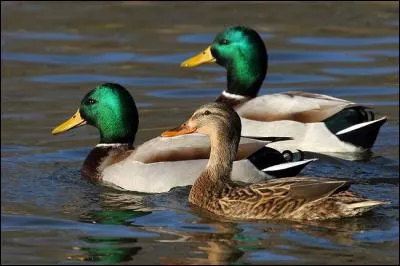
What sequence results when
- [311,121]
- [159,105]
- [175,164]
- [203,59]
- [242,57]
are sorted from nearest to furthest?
1. [175,164]
2. [311,121]
3. [242,57]
4. [203,59]
5. [159,105]

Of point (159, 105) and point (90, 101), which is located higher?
point (90, 101)

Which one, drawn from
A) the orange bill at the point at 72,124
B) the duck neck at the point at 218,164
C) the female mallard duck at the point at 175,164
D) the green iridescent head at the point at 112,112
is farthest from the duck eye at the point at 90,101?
the duck neck at the point at 218,164

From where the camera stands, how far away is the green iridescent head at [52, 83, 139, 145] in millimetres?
13211

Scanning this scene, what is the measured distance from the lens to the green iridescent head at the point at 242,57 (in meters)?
15.0

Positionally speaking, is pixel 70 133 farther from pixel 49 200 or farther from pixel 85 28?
pixel 85 28

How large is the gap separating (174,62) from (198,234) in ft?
26.5

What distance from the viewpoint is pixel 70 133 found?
15227mm

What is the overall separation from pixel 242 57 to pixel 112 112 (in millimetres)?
2217

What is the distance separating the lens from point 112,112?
13.2 metres

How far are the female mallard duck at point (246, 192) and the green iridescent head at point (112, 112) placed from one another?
1.31 metres

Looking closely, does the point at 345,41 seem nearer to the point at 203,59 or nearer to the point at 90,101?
the point at 203,59

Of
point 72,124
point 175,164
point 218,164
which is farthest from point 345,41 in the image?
point 218,164

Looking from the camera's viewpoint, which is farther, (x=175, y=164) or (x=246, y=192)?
(x=175, y=164)

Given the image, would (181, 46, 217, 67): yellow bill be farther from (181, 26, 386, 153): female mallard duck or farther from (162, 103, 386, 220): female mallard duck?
(162, 103, 386, 220): female mallard duck
